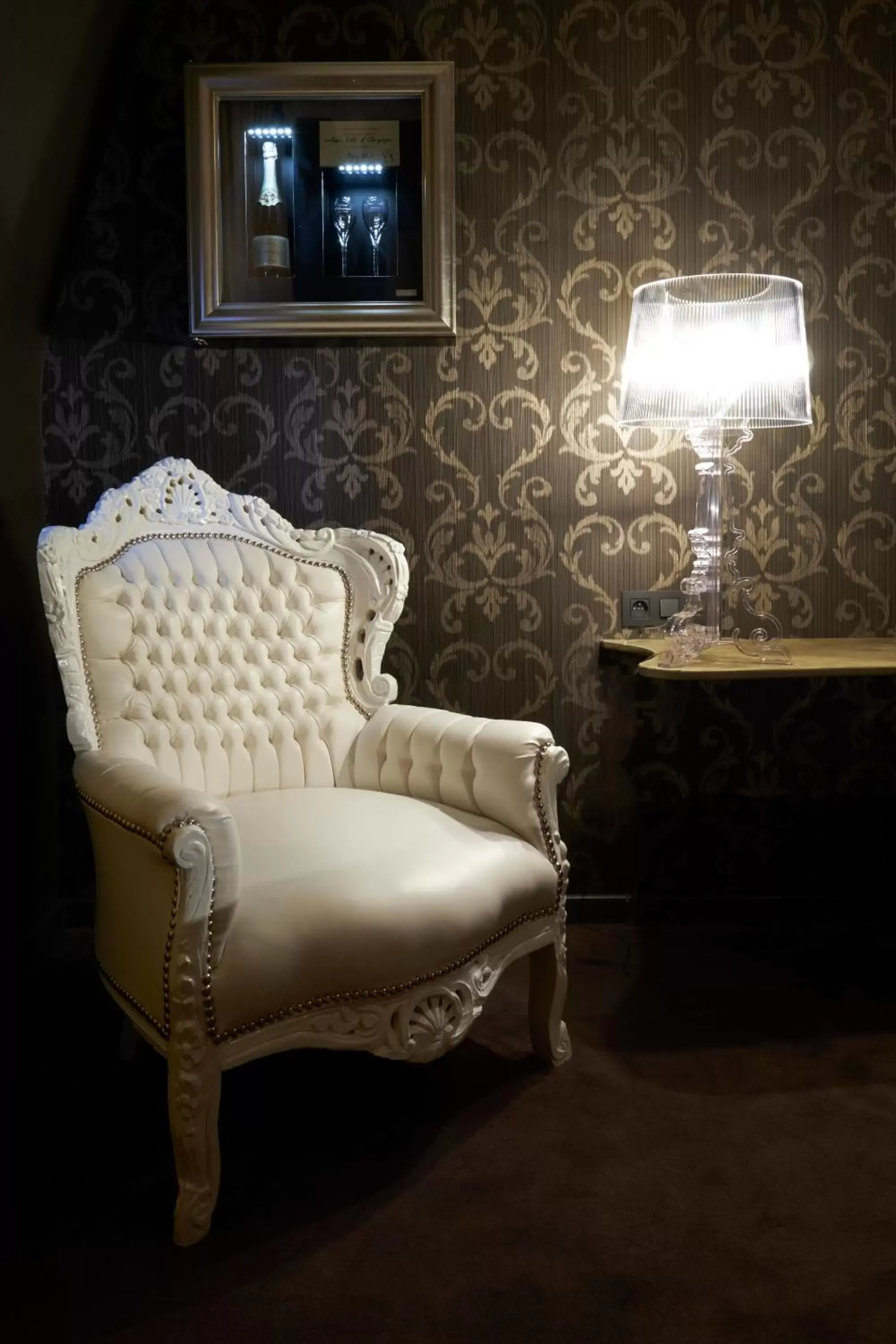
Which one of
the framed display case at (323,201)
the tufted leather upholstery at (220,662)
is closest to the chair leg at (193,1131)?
the tufted leather upholstery at (220,662)

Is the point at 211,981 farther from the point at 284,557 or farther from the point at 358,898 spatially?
the point at 284,557

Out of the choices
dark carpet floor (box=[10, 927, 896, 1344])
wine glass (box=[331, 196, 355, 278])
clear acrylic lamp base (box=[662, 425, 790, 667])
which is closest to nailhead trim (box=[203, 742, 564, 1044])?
dark carpet floor (box=[10, 927, 896, 1344])

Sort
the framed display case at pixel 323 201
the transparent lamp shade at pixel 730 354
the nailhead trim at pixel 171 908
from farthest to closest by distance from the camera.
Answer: the framed display case at pixel 323 201
the transparent lamp shade at pixel 730 354
the nailhead trim at pixel 171 908

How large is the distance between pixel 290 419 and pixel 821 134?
1431mm

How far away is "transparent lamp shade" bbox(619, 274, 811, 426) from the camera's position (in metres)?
2.17

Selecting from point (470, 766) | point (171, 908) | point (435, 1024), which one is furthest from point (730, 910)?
point (171, 908)

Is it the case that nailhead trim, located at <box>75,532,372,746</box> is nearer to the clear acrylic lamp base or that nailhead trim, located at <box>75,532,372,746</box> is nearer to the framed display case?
the framed display case

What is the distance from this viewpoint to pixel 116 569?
2.02 metres

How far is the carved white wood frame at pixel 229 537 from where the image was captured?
6.32 feet

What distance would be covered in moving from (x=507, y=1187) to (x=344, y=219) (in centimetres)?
207

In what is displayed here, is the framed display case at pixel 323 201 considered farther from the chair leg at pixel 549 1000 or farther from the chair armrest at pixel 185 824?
the chair leg at pixel 549 1000

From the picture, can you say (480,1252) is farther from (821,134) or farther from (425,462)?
(821,134)

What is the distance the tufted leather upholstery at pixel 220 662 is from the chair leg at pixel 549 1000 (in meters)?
0.57

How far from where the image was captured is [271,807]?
188cm
